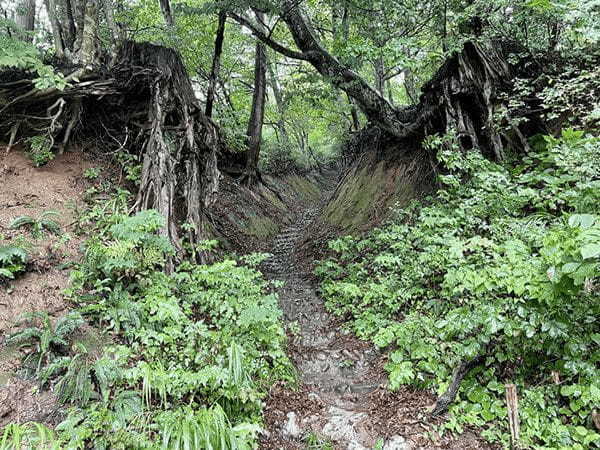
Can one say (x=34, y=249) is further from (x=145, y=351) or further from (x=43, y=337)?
(x=145, y=351)

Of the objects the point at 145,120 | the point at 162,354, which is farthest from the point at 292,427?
the point at 145,120

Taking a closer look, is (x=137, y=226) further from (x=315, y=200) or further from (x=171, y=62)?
(x=315, y=200)

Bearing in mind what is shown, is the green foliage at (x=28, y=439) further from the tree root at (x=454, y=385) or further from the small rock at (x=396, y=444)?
the tree root at (x=454, y=385)

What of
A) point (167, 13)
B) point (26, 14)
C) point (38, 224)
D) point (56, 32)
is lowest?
point (38, 224)

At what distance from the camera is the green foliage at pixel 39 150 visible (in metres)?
5.25

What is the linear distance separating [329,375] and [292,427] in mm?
918

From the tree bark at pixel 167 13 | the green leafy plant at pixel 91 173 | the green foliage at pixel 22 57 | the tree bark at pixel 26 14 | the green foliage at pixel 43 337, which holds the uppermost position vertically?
the tree bark at pixel 167 13

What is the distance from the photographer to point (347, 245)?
6734 mm

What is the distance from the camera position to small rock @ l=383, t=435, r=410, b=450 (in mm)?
2920

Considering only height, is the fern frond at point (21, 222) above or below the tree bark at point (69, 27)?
below

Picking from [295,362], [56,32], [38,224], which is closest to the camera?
[295,362]

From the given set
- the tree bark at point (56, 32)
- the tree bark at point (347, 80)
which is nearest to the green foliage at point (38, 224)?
the tree bark at point (56, 32)

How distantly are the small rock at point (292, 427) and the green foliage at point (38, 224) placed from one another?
11.9 ft

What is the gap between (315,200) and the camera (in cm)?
1812
